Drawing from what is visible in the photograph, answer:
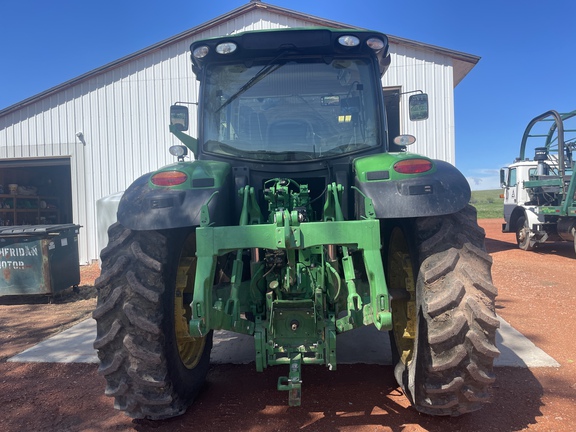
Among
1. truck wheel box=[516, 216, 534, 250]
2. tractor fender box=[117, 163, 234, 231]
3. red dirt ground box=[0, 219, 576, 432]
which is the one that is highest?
tractor fender box=[117, 163, 234, 231]

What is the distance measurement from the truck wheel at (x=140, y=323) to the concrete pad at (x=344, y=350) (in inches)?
54.1

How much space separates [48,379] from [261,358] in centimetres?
247

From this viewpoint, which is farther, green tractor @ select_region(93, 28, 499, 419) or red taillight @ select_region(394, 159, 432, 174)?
red taillight @ select_region(394, 159, 432, 174)

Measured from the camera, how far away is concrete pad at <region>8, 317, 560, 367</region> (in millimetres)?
3820

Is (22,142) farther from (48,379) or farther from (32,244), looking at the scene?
(48,379)

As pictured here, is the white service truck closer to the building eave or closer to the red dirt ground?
the building eave

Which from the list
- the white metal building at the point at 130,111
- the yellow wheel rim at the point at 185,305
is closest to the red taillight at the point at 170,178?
the yellow wheel rim at the point at 185,305

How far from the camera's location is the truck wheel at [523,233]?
11586mm

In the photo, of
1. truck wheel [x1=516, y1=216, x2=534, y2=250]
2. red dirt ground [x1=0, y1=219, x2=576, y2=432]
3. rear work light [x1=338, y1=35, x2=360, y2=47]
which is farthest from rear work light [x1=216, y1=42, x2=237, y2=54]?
truck wheel [x1=516, y1=216, x2=534, y2=250]

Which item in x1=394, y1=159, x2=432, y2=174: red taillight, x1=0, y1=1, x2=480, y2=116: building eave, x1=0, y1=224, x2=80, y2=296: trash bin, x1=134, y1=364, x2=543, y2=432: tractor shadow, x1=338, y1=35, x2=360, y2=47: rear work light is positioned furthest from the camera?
x1=0, y1=1, x2=480, y2=116: building eave

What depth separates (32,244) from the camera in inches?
272

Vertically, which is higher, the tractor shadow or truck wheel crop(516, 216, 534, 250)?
truck wheel crop(516, 216, 534, 250)

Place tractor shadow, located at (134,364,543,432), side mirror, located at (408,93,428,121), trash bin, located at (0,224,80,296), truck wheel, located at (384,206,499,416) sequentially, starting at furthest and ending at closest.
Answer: trash bin, located at (0,224,80,296)
side mirror, located at (408,93,428,121)
tractor shadow, located at (134,364,543,432)
truck wheel, located at (384,206,499,416)

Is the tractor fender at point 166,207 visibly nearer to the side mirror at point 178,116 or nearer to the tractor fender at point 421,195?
the tractor fender at point 421,195
